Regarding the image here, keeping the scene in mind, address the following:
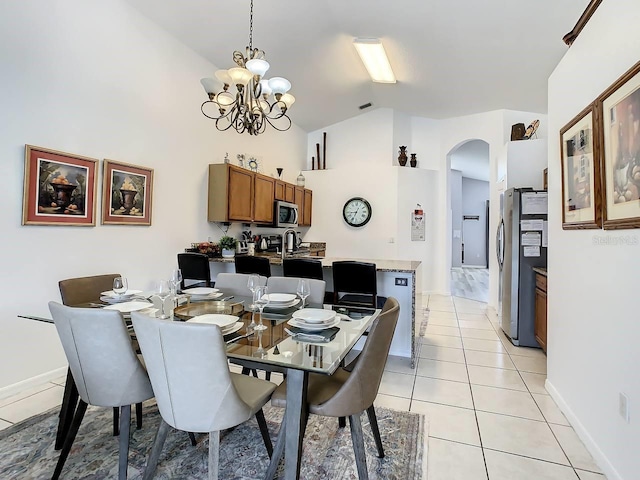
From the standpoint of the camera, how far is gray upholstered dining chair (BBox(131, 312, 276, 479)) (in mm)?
1268

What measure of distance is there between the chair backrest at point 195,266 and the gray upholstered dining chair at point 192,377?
228 centimetres

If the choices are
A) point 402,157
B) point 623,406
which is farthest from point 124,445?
point 402,157

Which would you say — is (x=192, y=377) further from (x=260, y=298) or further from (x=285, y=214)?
(x=285, y=214)

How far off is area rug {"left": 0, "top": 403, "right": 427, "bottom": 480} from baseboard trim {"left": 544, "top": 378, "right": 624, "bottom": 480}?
0.88 metres

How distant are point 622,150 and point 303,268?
7.96ft

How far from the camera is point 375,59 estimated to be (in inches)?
181

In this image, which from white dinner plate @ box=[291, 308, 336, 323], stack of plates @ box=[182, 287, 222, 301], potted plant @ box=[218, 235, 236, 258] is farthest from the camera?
potted plant @ box=[218, 235, 236, 258]

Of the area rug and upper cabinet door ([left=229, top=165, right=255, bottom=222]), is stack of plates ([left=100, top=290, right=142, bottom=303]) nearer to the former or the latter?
the area rug

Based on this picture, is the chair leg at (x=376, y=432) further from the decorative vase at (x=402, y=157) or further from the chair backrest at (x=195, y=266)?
the decorative vase at (x=402, y=157)

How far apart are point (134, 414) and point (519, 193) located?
4.12 meters

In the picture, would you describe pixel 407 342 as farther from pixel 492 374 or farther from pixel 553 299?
pixel 553 299

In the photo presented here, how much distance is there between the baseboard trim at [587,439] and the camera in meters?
1.65

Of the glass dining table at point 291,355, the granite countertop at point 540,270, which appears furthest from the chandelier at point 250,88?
the granite countertop at point 540,270

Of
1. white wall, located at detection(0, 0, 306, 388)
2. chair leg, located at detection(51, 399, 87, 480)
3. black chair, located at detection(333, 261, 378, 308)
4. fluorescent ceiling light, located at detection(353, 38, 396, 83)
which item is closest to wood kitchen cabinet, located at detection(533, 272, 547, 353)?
black chair, located at detection(333, 261, 378, 308)
